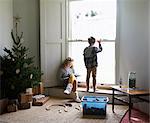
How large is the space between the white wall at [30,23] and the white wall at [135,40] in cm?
182

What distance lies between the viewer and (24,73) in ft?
14.0

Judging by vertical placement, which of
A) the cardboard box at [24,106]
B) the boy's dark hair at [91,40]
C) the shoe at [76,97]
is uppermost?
the boy's dark hair at [91,40]

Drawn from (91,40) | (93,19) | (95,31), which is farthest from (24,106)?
(93,19)

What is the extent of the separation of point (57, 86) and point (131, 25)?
6.81 feet

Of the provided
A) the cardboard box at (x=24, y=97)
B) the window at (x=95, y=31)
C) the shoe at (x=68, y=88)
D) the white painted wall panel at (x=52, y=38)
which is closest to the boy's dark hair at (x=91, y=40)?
the window at (x=95, y=31)

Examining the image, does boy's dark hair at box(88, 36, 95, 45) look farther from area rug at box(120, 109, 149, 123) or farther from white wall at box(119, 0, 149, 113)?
area rug at box(120, 109, 149, 123)

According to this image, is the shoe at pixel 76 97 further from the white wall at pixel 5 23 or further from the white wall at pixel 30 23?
the white wall at pixel 5 23

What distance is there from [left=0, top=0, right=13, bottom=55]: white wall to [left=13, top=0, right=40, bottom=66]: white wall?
0.85 feet

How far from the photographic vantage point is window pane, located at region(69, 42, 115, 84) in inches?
197

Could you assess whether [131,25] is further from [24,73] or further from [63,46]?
[24,73]

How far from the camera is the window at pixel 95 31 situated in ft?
16.4

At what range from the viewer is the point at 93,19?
5152 mm

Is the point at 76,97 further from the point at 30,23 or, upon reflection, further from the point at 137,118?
the point at 30,23

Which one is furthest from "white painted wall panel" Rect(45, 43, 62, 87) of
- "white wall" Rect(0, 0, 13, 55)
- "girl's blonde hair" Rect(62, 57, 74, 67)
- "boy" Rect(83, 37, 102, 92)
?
"white wall" Rect(0, 0, 13, 55)
